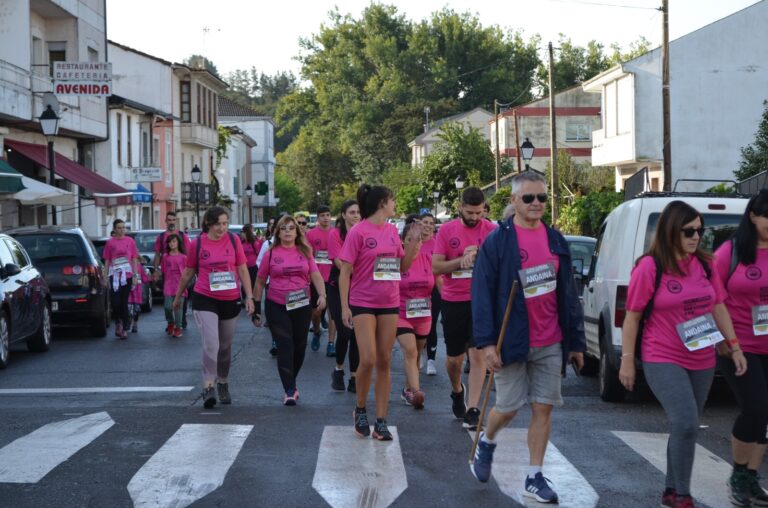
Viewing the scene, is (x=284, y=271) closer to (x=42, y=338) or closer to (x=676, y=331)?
(x=676, y=331)

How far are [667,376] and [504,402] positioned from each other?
1.00 m

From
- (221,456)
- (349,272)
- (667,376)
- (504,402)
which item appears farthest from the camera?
(349,272)

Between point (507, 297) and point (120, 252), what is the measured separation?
12080 millimetres

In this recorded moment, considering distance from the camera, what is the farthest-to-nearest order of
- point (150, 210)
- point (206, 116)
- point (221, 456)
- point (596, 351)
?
point (206, 116)
point (150, 210)
point (596, 351)
point (221, 456)

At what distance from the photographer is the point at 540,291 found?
6.84 meters

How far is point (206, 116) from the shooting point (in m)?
62.6

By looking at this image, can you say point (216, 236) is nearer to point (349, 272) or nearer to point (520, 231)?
point (349, 272)

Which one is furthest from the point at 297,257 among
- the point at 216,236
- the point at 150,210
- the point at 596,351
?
the point at 150,210

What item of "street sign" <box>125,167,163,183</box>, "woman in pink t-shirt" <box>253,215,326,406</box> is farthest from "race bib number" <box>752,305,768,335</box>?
"street sign" <box>125,167,163,183</box>

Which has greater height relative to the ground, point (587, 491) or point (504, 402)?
point (504, 402)

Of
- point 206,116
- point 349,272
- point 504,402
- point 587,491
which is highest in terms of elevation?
point 206,116

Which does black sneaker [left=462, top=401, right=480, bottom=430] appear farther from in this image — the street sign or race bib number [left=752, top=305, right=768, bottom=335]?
the street sign

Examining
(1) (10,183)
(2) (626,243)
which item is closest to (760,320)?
(2) (626,243)

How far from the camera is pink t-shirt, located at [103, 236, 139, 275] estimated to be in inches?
706
